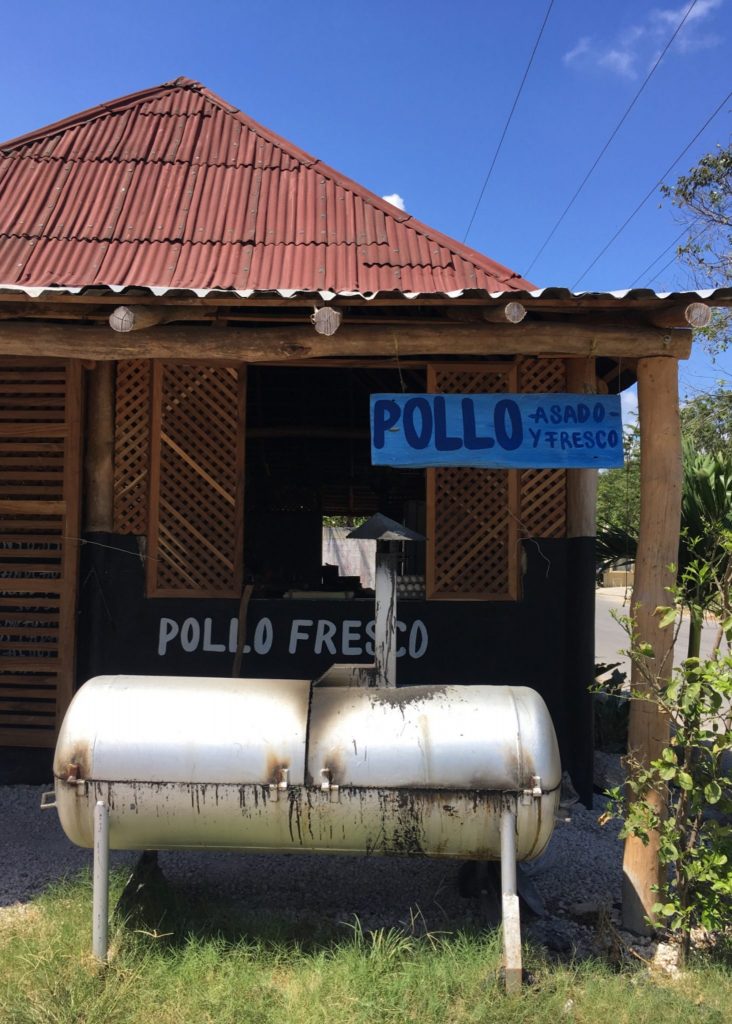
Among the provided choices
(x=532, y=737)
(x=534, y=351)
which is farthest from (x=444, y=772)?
(x=534, y=351)

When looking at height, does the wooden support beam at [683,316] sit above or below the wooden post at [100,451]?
above

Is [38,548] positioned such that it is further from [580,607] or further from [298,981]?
[580,607]

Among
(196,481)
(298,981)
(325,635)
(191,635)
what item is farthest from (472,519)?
(298,981)

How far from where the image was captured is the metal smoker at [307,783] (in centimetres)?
348

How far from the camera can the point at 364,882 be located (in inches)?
180

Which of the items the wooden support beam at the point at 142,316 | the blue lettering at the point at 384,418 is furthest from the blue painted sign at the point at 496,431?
the wooden support beam at the point at 142,316

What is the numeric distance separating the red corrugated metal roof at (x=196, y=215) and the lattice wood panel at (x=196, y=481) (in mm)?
779

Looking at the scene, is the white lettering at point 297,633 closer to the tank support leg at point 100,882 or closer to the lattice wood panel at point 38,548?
the lattice wood panel at point 38,548

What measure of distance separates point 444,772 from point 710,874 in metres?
1.24

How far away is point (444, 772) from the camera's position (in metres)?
3.49

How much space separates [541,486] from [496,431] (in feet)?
5.34

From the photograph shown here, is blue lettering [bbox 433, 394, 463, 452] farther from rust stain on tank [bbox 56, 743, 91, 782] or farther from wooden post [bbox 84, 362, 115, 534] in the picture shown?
wooden post [bbox 84, 362, 115, 534]

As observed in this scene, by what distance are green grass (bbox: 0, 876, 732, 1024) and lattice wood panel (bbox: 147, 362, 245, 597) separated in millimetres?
2708

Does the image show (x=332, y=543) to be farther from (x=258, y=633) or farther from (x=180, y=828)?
(x=180, y=828)
